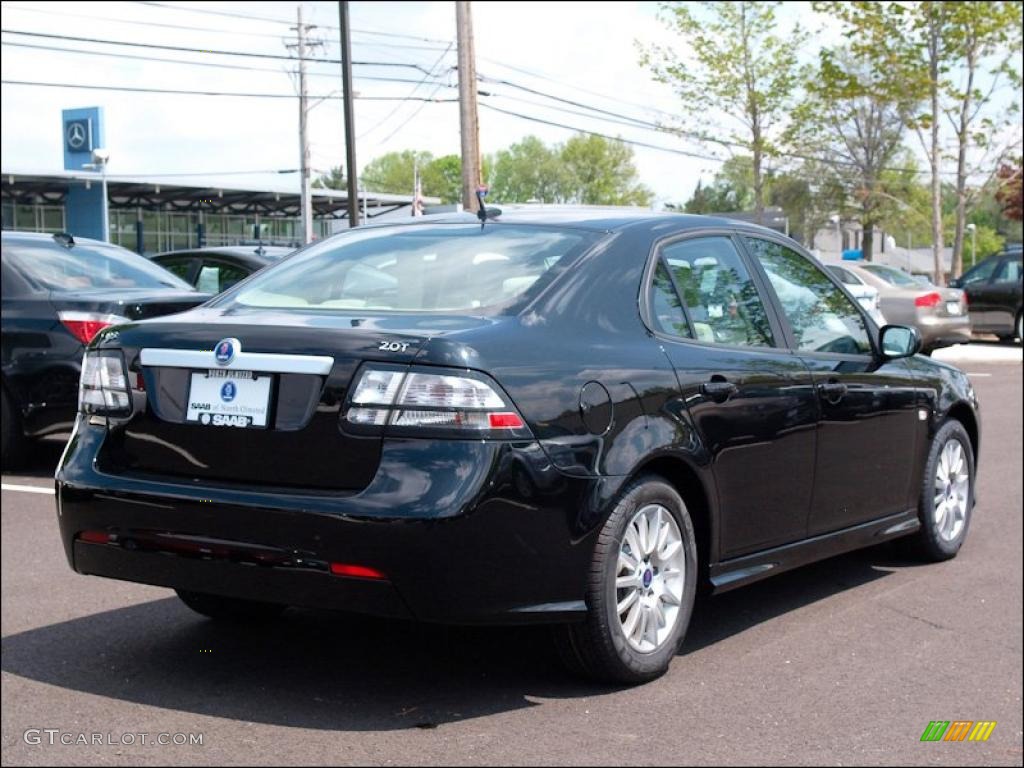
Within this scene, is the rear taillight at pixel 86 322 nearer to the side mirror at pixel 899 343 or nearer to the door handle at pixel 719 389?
the door handle at pixel 719 389

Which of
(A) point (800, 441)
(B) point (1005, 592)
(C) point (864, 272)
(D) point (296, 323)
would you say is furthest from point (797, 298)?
(C) point (864, 272)

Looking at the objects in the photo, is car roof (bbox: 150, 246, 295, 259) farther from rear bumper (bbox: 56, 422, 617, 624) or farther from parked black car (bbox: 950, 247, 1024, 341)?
parked black car (bbox: 950, 247, 1024, 341)

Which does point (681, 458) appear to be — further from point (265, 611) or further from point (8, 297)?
point (8, 297)

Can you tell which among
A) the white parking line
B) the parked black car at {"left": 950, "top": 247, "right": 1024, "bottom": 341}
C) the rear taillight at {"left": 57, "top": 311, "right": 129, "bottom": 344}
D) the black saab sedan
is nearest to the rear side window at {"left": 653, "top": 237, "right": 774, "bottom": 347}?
the black saab sedan

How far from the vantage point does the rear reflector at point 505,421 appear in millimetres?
3656

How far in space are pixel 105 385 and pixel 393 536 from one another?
99 centimetres

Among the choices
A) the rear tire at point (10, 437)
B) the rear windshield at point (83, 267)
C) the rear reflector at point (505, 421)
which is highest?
the rear windshield at point (83, 267)

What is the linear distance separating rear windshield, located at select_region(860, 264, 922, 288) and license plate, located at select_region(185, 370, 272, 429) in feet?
62.3

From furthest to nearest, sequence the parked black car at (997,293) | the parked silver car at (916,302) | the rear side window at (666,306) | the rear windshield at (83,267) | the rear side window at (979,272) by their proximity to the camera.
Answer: the rear side window at (979,272)
the parked black car at (997,293)
the parked silver car at (916,302)
the rear windshield at (83,267)
the rear side window at (666,306)

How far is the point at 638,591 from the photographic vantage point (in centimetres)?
417

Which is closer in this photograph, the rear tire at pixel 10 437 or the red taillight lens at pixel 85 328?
the red taillight lens at pixel 85 328

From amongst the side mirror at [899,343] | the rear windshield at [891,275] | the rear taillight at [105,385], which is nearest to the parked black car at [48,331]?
Result: the rear taillight at [105,385]

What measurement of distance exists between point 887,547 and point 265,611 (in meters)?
3.30

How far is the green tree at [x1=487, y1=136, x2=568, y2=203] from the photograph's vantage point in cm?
327
